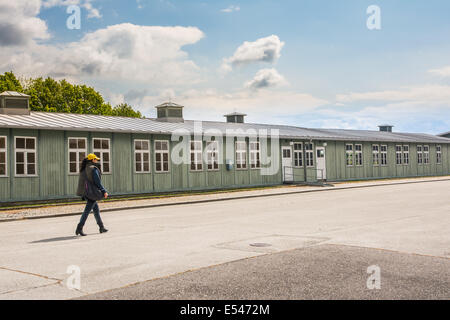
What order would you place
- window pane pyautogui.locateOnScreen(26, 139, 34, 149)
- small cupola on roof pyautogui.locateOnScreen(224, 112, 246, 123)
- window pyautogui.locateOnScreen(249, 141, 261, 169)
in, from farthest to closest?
small cupola on roof pyautogui.locateOnScreen(224, 112, 246, 123) < window pyautogui.locateOnScreen(249, 141, 261, 169) < window pane pyautogui.locateOnScreen(26, 139, 34, 149)

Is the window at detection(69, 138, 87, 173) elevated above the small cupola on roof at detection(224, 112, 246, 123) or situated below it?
below

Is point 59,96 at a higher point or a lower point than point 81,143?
higher

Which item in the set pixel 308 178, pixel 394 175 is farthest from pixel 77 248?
pixel 394 175

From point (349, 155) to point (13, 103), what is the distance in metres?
25.2

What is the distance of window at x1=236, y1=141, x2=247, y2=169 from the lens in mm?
30675

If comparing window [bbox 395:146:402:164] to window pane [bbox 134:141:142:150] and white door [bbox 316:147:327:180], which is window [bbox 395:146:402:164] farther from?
window pane [bbox 134:141:142:150]

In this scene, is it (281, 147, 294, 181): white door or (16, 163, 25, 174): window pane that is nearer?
(16, 163, 25, 174): window pane

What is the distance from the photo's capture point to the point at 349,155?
3869 cm

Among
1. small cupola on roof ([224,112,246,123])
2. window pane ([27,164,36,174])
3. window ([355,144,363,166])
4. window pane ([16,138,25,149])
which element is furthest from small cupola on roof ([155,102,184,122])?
window ([355,144,363,166])

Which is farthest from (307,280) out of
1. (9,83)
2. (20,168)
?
(9,83)

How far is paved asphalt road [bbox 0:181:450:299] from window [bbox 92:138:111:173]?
10.9 meters

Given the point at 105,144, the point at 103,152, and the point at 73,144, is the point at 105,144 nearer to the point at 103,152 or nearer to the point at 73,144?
the point at 103,152

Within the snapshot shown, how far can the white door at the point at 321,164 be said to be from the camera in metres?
36.1
